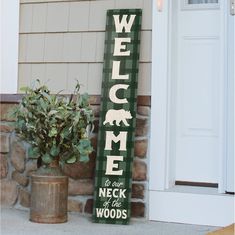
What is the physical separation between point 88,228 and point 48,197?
33cm

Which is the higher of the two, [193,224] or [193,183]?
[193,183]

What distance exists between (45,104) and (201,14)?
4.52 feet

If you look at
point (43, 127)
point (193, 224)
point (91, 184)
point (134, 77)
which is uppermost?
point (134, 77)

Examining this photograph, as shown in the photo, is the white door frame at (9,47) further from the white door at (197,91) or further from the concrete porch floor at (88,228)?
the white door at (197,91)

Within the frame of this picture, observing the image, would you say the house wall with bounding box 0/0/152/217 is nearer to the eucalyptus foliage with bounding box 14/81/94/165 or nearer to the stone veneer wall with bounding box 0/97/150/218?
the stone veneer wall with bounding box 0/97/150/218

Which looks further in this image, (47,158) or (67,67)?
(67,67)

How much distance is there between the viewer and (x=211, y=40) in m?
3.57

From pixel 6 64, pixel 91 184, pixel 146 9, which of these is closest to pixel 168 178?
pixel 91 184

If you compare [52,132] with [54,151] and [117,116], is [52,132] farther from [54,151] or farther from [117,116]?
[117,116]

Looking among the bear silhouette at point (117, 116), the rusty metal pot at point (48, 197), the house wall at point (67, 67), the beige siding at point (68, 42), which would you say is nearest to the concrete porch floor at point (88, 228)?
the rusty metal pot at point (48, 197)

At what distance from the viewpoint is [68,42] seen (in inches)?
146

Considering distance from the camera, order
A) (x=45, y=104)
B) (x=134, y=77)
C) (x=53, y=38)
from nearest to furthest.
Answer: (x=45, y=104)
(x=134, y=77)
(x=53, y=38)

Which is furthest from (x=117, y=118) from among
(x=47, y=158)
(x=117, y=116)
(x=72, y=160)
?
(x=47, y=158)

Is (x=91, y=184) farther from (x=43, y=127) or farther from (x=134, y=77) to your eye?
(x=134, y=77)
